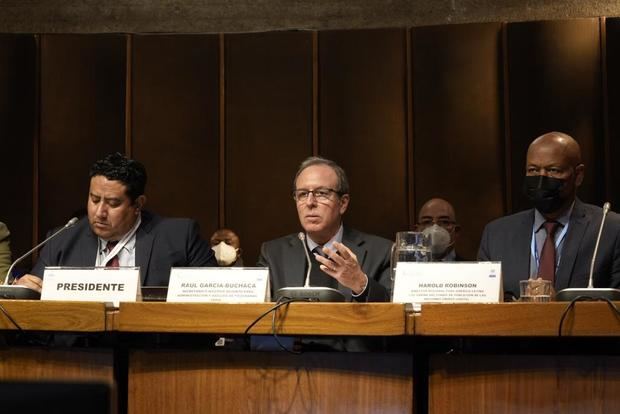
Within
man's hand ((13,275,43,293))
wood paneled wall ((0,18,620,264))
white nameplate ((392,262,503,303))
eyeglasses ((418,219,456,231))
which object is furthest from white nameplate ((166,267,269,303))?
wood paneled wall ((0,18,620,264))

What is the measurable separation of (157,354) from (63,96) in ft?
11.5

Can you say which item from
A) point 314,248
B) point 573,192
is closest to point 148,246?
point 314,248

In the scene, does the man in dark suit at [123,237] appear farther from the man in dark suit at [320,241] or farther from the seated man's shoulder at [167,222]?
the man in dark suit at [320,241]

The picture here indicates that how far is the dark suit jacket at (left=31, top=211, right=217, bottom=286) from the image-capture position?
3541 millimetres

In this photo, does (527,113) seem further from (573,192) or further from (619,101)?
(573,192)

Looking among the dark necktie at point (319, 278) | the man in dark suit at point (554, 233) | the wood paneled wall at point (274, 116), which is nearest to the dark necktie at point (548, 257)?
the man in dark suit at point (554, 233)

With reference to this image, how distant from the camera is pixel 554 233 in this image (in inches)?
132

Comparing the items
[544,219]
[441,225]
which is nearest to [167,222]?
[544,219]

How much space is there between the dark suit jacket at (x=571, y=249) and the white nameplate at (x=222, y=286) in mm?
956

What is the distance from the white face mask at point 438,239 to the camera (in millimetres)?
4672

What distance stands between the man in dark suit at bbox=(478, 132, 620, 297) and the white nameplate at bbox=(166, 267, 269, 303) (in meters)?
1.00

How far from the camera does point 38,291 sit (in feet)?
9.57

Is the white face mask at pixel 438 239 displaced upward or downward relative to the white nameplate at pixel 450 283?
upward

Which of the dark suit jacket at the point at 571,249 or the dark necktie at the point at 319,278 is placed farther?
the dark necktie at the point at 319,278
